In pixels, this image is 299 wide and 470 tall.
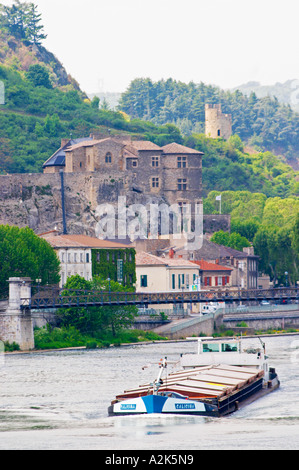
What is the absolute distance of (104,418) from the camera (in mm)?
50688

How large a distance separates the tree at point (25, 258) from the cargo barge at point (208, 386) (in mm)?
32072

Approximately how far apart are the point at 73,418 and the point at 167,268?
71.6 meters

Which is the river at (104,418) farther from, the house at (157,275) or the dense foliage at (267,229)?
the dense foliage at (267,229)

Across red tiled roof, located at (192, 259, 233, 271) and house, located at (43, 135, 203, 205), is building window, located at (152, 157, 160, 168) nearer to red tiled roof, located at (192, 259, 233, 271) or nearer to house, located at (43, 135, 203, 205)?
house, located at (43, 135, 203, 205)

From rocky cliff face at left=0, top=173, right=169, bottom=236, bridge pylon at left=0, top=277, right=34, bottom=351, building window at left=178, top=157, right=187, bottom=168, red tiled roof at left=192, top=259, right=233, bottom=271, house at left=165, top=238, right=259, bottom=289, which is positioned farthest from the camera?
building window at left=178, top=157, right=187, bottom=168

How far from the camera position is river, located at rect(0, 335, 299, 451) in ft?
147

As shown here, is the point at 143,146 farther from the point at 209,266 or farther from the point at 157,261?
the point at 157,261

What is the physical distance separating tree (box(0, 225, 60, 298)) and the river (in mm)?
18651

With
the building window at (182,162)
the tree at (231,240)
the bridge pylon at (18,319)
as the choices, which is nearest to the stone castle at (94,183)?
the building window at (182,162)

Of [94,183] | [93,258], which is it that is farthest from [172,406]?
[94,183]

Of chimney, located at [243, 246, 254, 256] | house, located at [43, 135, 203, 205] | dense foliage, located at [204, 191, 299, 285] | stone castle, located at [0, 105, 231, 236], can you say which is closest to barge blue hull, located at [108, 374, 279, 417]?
dense foliage, located at [204, 191, 299, 285]

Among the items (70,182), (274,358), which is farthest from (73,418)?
(70,182)

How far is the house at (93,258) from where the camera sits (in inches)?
4454
